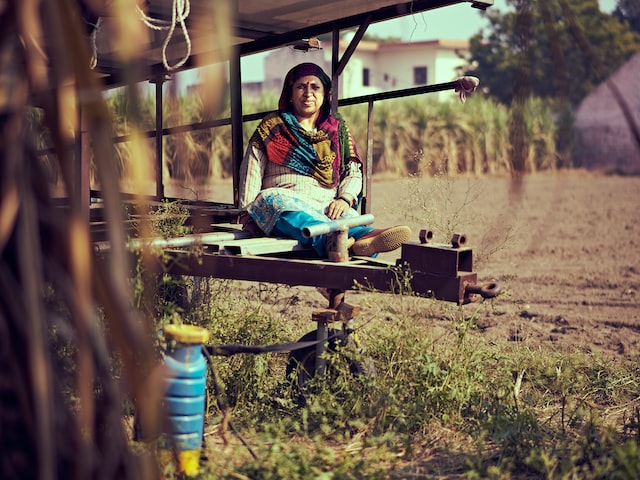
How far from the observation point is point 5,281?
168 centimetres

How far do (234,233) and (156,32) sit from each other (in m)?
2.05

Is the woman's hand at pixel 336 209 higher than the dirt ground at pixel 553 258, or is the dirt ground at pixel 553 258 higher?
the woman's hand at pixel 336 209

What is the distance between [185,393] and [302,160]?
7.78ft

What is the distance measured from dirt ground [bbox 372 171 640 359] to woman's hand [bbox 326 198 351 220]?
1.30 feet

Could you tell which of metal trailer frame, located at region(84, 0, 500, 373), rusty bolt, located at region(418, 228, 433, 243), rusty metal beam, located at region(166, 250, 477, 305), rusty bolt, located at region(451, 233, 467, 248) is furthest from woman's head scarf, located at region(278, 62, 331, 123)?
rusty bolt, located at region(451, 233, 467, 248)

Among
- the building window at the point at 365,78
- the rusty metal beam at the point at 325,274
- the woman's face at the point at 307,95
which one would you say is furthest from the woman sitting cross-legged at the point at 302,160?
the building window at the point at 365,78

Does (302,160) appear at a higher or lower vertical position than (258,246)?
higher

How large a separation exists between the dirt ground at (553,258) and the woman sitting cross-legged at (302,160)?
44 cm

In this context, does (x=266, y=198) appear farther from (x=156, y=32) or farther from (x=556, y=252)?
(x=556, y=252)

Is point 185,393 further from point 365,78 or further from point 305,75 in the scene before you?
point 365,78

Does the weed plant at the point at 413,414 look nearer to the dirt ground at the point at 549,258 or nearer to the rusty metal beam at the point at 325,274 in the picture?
the rusty metal beam at the point at 325,274

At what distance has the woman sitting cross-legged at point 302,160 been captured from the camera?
4.98 m

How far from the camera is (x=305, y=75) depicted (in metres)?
5.20

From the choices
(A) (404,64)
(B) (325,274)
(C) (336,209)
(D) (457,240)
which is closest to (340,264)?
(B) (325,274)
